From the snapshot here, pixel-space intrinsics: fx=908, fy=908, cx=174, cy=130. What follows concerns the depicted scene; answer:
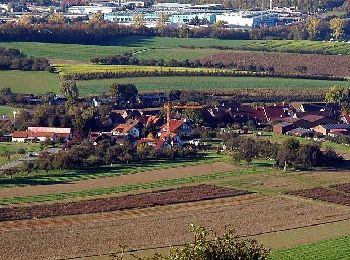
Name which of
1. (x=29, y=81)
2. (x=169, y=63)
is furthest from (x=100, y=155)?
(x=169, y=63)

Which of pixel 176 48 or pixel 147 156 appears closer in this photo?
pixel 147 156

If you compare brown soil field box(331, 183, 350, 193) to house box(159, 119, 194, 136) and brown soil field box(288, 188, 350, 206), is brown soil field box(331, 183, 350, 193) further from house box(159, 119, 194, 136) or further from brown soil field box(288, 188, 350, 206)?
house box(159, 119, 194, 136)

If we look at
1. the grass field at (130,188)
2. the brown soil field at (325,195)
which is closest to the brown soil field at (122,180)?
the grass field at (130,188)

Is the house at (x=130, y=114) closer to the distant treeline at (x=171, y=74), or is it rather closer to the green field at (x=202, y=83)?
the green field at (x=202, y=83)

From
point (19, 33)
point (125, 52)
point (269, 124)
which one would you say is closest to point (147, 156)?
point (269, 124)

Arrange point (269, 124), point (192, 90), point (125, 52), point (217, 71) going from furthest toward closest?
point (125, 52) < point (217, 71) < point (192, 90) < point (269, 124)

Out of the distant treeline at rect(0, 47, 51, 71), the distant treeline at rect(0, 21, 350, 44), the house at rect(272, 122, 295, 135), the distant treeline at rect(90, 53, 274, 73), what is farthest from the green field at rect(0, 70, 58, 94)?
the house at rect(272, 122, 295, 135)

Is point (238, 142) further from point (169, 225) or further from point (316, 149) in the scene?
point (169, 225)
